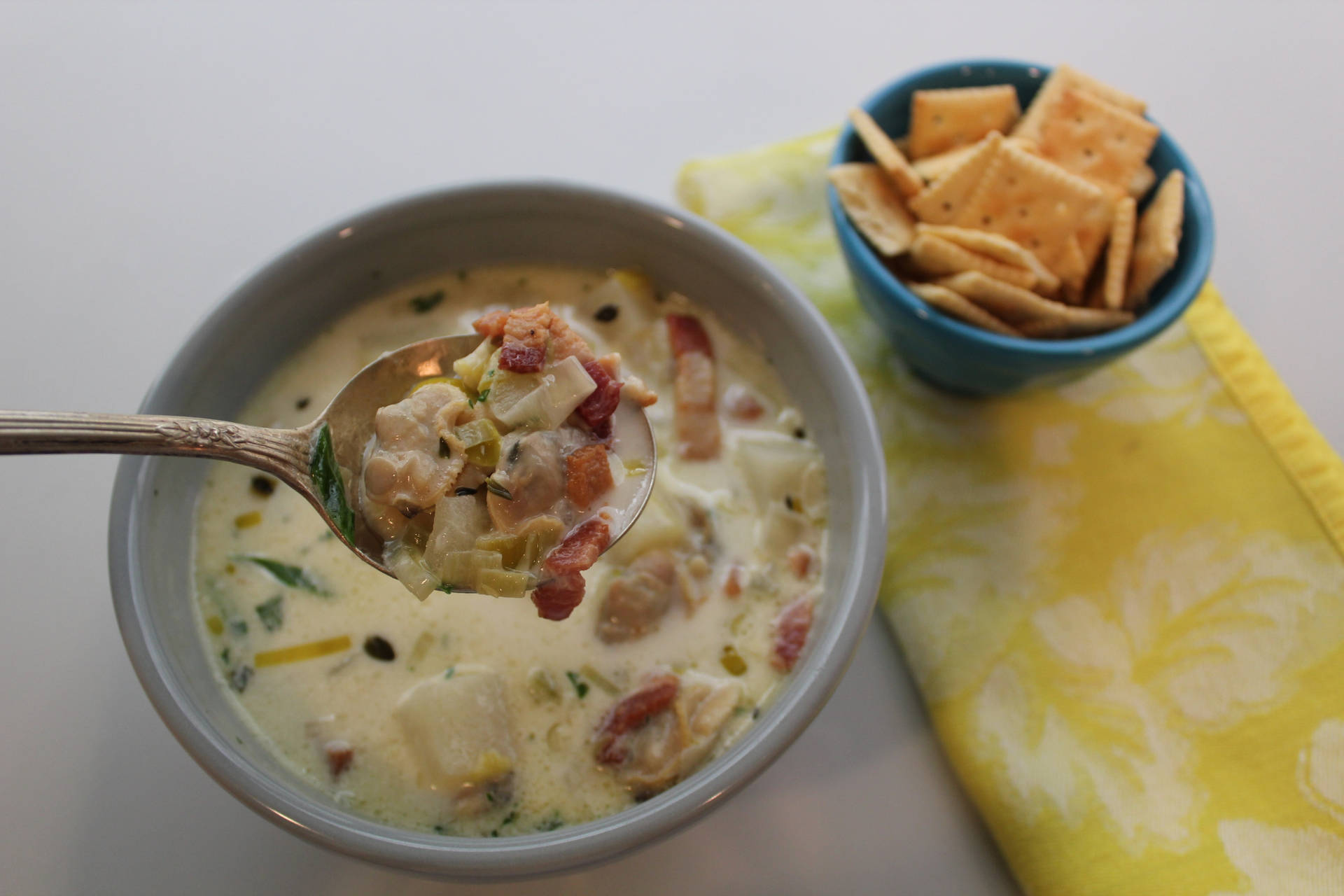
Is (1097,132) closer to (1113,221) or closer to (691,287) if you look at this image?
(1113,221)

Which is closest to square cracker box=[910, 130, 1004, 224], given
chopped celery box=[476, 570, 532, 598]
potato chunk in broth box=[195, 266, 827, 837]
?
potato chunk in broth box=[195, 266, 827, 837]

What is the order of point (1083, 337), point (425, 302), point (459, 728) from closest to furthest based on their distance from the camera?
point (459, 728)
point (1083, 337)
point (425, 302)

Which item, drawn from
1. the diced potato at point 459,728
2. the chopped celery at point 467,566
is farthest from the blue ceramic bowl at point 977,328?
the diced potato at point 459,728

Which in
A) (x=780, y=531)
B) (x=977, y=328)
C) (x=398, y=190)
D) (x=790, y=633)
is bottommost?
(x=790, y=633)

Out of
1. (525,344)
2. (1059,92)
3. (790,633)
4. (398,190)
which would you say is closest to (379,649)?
(525,344)

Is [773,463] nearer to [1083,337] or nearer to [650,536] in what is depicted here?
[650,536]

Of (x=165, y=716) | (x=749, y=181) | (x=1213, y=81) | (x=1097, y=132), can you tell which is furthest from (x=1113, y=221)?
(x=165, y=716)

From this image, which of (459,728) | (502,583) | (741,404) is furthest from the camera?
(741,404)
